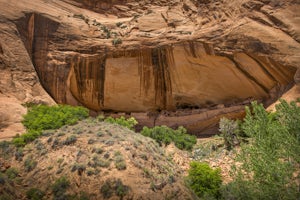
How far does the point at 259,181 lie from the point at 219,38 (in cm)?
891

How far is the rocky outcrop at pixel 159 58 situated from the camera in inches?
672

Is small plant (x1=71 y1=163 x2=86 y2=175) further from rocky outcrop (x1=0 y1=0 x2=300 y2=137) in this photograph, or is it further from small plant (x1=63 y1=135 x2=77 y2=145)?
rocky outcrop (x1=0 y1=0 x2=300 y2=137)

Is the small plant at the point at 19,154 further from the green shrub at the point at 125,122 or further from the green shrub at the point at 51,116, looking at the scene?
the green shrub at the point at 125,122

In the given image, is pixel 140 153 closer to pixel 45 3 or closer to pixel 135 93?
pixel 135 93

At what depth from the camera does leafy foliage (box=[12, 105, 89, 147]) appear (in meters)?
16.3

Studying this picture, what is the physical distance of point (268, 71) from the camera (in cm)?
1691

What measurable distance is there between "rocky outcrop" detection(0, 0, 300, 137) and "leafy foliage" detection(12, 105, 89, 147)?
4.29ft

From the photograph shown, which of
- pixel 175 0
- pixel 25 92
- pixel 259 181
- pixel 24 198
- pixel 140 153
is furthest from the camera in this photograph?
pixel 175 0

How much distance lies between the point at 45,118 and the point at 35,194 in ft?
19.4

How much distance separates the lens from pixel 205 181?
47.7 feet

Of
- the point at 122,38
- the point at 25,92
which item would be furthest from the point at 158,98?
the point at 25,92

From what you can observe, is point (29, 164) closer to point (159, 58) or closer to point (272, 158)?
point (159, 58)

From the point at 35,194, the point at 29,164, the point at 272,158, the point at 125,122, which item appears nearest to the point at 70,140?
the point at 29,164

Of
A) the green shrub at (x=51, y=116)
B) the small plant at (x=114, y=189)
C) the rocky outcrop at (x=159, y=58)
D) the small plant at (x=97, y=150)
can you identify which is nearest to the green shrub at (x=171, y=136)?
the rocky outcrop at (x=159, y=58)
